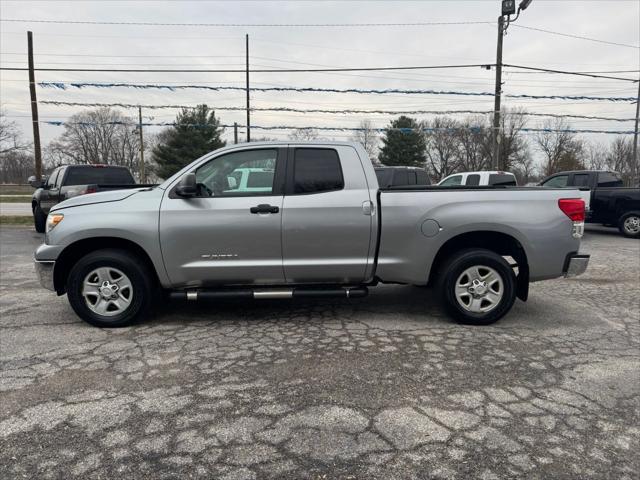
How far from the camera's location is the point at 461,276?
4562 mm

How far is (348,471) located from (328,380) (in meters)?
1.04

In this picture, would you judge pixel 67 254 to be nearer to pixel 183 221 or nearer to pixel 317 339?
pixel 183 221

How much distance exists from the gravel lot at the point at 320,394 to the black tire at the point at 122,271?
16cm

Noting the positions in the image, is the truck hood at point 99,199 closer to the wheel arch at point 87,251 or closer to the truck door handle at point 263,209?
the wheel arch at point 87,251

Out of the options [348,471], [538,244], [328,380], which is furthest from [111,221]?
[538,244]

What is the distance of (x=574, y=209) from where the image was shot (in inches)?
177

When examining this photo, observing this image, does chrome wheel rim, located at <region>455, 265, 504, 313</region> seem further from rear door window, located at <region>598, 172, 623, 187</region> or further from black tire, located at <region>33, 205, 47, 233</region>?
black tire, located at <region>33, 205, 47, 233</region>

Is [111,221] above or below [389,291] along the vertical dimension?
above

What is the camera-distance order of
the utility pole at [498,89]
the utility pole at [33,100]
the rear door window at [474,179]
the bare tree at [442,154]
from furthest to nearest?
the bare tree at [442,154]
the utility pole at [33,100]
the utility pole at [498,89]
the rear door window at [474,179]

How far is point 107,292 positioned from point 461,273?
11.7 feet

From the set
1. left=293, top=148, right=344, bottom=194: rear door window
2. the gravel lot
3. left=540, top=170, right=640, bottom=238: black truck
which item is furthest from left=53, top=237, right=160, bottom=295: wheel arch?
left=540, top=170, right=640, bottom=238: black truck

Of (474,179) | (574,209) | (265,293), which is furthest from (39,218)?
(474,179)

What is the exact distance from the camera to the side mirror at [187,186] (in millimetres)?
4258

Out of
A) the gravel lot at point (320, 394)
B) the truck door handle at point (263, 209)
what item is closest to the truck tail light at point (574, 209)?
the gravel lot at point (320, 394)
